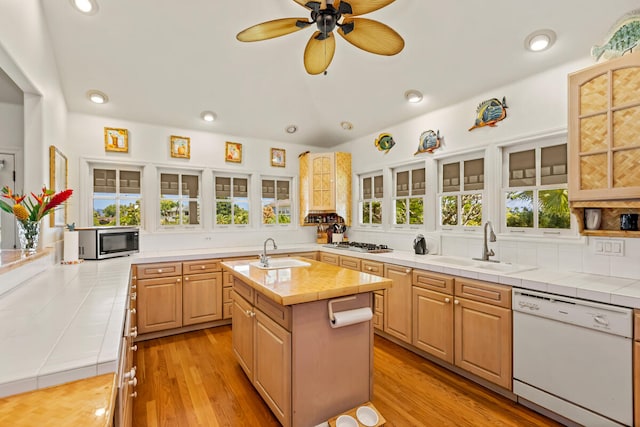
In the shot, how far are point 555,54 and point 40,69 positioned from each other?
4093mm

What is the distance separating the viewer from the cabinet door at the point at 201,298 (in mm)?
3604

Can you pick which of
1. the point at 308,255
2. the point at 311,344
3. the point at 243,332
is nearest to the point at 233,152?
the point at 308,255

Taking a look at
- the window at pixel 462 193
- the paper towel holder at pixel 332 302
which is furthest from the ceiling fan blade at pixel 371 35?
the window at pixel 462 193

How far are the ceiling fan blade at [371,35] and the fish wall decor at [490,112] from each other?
1.47 meters

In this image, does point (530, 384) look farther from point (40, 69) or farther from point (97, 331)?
point (40, 69)

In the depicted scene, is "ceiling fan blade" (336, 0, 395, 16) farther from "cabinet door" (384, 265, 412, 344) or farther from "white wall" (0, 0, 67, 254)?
"cabinet door" (384, 265, 412, 344)

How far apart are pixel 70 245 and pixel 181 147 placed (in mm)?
1807

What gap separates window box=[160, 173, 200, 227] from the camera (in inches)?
164

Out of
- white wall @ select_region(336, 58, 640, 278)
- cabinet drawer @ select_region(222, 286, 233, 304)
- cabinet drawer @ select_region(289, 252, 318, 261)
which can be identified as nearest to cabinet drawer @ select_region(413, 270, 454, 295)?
white wall @ select_region(336, 58, 640, 278)

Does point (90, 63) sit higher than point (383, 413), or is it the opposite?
point (90, 63)

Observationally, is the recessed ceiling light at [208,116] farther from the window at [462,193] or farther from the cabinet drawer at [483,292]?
the cabinet drawer at [483,292]

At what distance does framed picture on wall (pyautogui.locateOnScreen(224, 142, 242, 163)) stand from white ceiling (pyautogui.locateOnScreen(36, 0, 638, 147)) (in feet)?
0.79

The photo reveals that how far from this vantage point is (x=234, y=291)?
106 inches

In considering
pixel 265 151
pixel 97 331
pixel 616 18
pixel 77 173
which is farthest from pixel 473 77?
pixel 77 173
